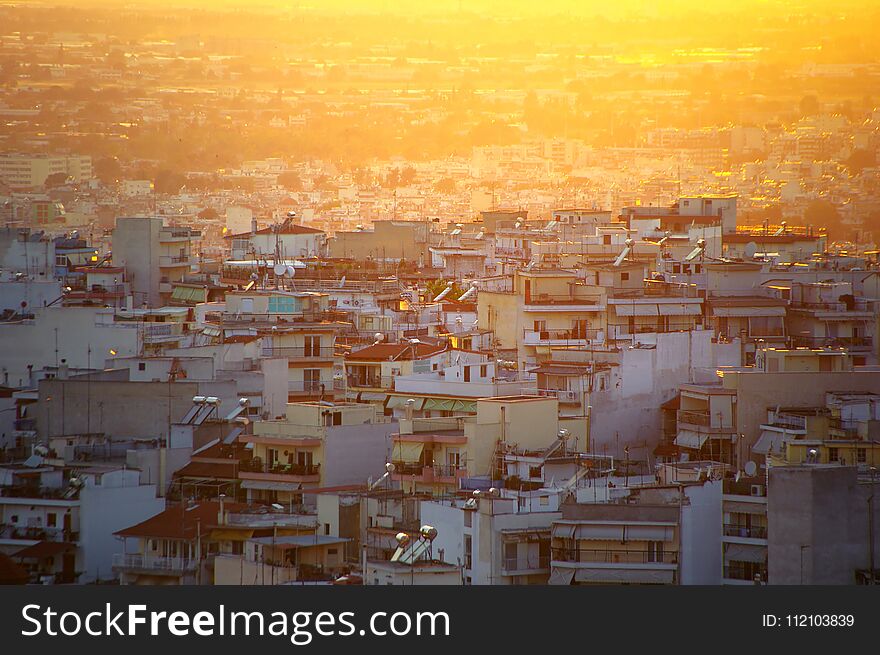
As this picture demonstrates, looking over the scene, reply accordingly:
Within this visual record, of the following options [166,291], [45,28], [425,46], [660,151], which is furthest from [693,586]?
[425,46]

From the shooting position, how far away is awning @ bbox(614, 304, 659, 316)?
72.6ft

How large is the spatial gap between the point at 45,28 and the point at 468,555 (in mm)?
88182

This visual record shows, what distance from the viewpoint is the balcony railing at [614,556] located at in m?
13.8

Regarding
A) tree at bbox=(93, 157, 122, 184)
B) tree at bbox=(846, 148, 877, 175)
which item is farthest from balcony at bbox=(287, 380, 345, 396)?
tree at bbox=(93, 157, 122, 184)

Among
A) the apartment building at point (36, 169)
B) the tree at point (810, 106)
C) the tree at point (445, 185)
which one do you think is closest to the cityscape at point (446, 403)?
the apartment building at point (36, 169)

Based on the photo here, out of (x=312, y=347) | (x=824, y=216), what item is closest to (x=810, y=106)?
(x=824, y=216)

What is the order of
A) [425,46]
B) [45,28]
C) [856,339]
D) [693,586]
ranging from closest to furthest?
[693,586]
[856,339]
[45,28]
[425,46]

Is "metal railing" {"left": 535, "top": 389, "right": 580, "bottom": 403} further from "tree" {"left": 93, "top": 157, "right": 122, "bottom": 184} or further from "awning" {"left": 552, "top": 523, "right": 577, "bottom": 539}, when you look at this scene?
"tree" {"left": 93, "top": 157, "right": 122, "bottom": 184}

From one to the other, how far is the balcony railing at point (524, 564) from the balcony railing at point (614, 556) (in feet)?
0.54

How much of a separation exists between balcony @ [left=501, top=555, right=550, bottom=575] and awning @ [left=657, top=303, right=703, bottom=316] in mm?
8869

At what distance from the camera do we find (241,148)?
8744cm

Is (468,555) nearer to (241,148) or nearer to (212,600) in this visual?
(212,600)

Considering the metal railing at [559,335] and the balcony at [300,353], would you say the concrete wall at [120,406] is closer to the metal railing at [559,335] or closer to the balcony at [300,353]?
the balcony at [300,353]

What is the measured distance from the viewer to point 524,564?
549 inches
